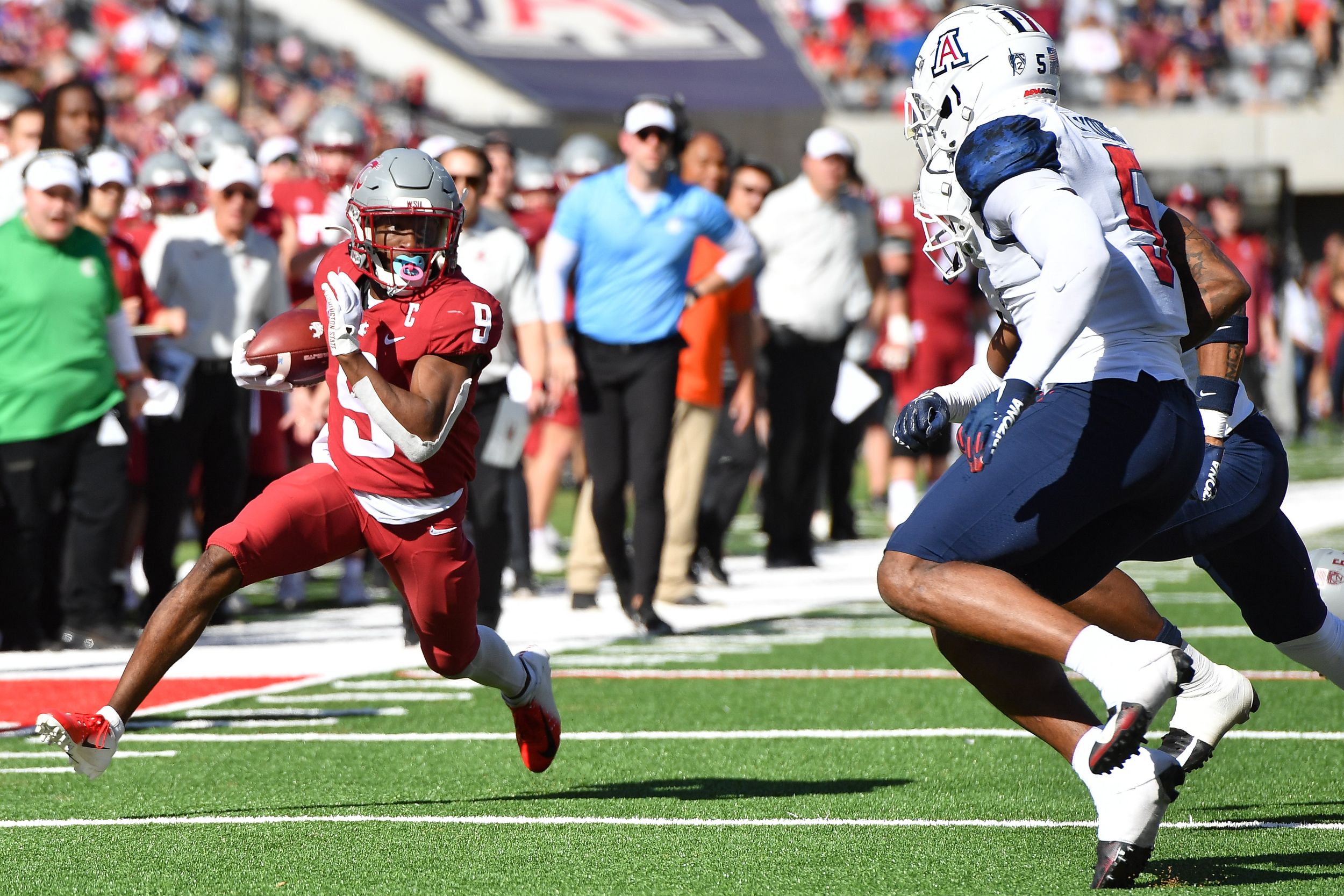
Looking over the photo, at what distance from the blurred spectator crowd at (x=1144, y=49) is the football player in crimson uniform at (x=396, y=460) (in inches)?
861

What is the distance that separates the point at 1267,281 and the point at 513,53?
9.64 m

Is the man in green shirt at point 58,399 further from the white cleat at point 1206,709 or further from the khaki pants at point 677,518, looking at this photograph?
the white cleat at point 1206,709

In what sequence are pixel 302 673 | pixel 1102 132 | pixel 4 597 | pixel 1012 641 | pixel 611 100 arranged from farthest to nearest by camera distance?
pixel 611 100
pixel 4 597
pixel 302 673
pixel 1102 132
pixel 1012 641

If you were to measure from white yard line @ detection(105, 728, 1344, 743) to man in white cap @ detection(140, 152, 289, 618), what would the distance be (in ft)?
8.27

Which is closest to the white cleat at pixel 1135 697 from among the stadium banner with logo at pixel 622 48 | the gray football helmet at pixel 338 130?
the gray football helmet at pixel 338 130

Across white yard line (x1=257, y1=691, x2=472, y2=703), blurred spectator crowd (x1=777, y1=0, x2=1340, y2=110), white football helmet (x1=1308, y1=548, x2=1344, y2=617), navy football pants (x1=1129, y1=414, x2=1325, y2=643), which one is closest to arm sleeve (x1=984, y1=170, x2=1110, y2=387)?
navy football pants (x1=1129, y1=414, x2=1325, y2=643)

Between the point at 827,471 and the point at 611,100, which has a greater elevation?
the point at 611,100

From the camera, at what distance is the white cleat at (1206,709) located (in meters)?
4.11

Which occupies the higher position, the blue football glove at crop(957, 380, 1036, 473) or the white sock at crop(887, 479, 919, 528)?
the blue football glove at crop(957, 380, 1036, 473)

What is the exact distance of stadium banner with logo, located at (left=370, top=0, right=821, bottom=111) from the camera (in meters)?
22.4

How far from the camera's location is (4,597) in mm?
7426

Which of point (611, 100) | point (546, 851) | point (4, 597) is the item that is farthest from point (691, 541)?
point (611, 100)

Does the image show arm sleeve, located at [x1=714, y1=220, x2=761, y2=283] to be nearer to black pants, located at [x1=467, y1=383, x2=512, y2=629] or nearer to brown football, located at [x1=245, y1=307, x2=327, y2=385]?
black pants, located at [x1=467, y1=383, x2=512, y2=629]

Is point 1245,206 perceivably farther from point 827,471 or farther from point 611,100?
Answer: point 827,471
